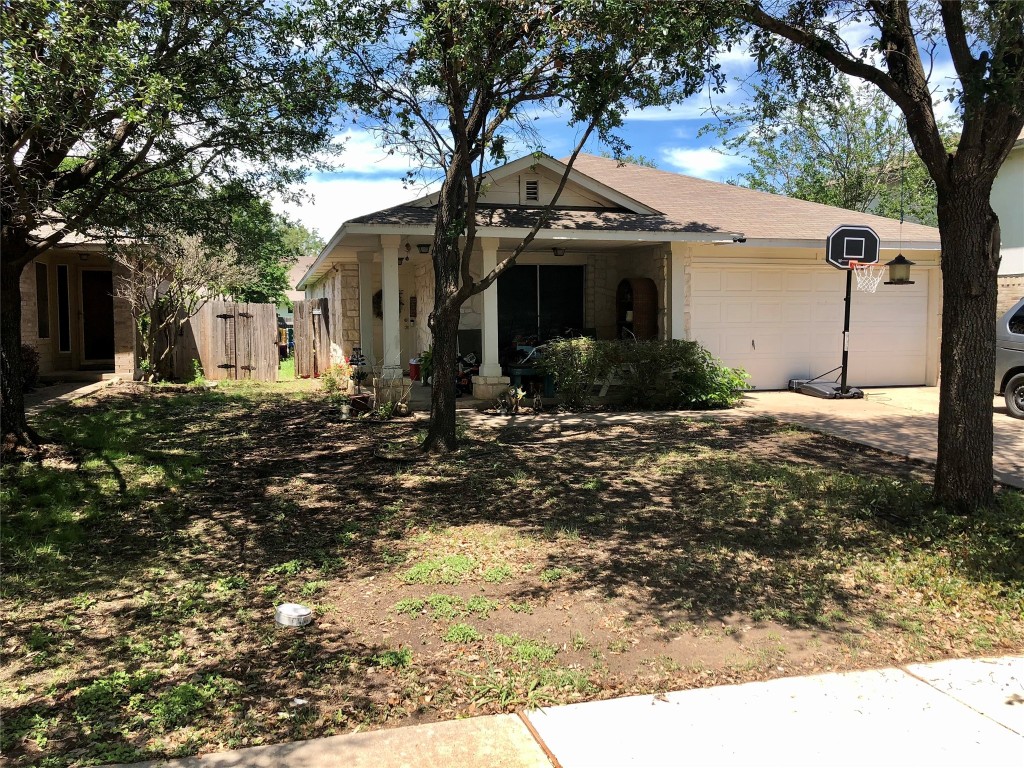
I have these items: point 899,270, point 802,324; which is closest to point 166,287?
point 802,324

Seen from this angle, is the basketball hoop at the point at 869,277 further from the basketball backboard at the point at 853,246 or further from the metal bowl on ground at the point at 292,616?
the metal bowl on ground at the point at 292,616

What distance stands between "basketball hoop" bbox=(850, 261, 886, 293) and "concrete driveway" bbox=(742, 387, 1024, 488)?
6.55 ft

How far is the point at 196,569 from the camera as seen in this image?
17.2 ft

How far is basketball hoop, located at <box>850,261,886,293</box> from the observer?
1445 centimetres

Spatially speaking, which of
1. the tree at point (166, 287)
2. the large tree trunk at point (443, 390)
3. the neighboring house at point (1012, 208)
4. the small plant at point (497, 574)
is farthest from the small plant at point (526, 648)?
the neighboring house at point (1012, 208)

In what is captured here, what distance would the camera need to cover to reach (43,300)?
52.7ft

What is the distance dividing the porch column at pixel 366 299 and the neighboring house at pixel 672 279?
1.2 inches

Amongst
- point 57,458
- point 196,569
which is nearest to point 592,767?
point 196,569

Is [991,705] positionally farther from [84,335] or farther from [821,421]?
[84,335]

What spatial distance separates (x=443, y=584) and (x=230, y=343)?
1466 cm

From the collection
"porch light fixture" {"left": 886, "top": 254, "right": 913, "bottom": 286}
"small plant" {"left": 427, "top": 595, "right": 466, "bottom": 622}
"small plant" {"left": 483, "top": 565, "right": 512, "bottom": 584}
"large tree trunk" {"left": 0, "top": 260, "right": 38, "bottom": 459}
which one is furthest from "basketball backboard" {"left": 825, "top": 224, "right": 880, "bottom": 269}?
"large tree trunk" {"left": 0, "top": 260, "right": 38, "bottom": 459}

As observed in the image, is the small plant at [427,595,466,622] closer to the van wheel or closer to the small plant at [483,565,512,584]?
the small plant at [483,565,512,584]

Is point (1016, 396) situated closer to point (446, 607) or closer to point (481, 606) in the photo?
point (481, 606)

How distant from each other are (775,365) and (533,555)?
10.4 metres
